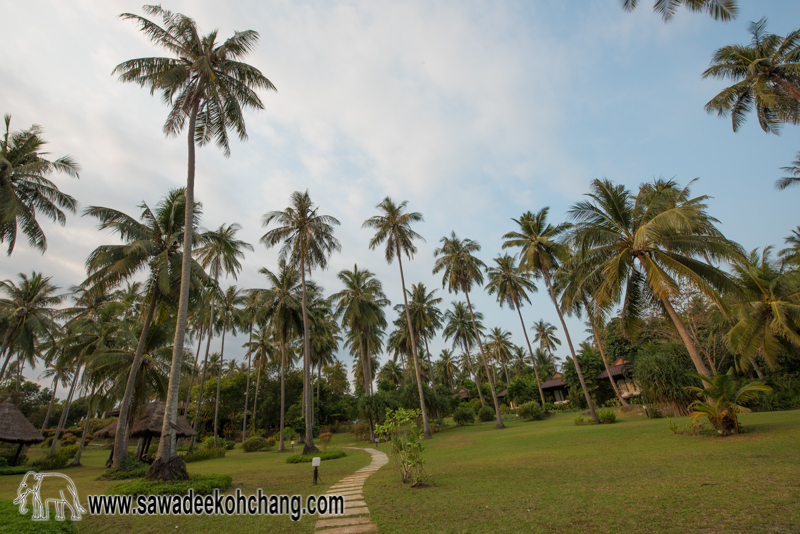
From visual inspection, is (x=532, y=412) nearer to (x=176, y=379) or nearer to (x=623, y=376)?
(x=623, y=376)

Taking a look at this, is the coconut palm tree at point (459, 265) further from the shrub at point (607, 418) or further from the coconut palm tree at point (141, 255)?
the coconut palm tree at point (141, 255)

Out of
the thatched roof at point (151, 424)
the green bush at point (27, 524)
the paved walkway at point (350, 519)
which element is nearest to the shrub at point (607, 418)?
the paved walkway at point (350, 519)

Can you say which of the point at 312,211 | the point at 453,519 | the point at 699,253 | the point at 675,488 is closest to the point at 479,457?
the point at 675,488

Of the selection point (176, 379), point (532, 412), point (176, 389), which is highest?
point (176, 379)

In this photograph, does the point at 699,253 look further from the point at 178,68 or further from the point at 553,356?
the point at 553,356

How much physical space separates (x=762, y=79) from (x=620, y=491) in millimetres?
14105

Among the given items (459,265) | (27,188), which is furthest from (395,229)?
(27,188)

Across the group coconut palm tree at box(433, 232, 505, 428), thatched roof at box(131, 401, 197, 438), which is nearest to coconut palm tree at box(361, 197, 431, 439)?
coconut palm tree at box(433, 232, 505, 428)

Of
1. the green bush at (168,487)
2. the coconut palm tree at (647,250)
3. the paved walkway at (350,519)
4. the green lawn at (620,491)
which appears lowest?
the green lawn at (620,491)

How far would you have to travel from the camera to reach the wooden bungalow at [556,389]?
42.6 metres

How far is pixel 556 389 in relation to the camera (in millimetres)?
43375

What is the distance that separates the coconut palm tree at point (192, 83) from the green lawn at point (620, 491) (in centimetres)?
863

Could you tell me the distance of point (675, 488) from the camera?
21.0 feet

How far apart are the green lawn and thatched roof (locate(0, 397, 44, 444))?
22.9 metres
